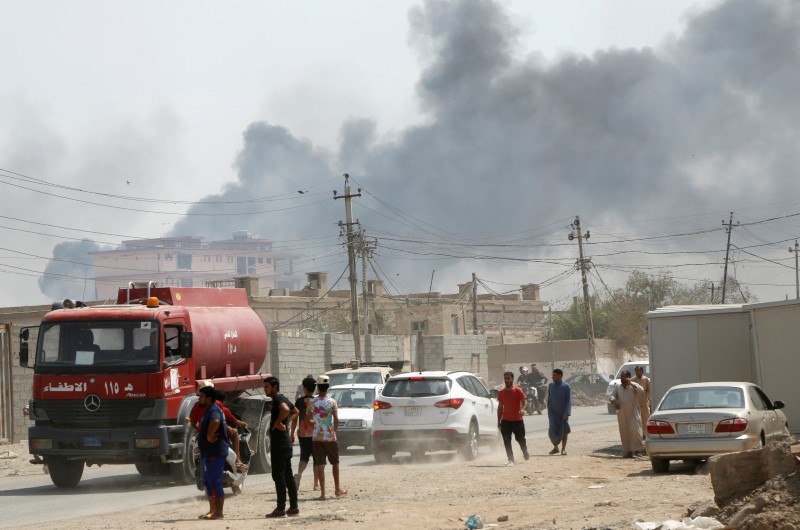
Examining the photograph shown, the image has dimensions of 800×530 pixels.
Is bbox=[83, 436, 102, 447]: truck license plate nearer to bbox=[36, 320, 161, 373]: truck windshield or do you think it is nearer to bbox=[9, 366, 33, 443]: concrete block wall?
bbox=[36, 320, 161, 373]: truck windshield

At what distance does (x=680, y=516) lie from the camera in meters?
12.9

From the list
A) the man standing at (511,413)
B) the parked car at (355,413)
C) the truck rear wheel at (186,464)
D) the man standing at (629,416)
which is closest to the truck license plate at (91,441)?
the truck rear wheel at (186,464)

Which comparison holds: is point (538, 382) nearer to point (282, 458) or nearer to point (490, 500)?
point (490, 500)

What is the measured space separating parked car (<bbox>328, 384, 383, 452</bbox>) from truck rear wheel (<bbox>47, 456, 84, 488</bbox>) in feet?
21.9

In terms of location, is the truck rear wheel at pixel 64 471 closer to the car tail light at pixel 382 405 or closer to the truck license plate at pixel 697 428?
the car tail light at pixel 382 405

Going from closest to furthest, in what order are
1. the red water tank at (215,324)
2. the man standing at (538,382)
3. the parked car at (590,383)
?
1. the red water tank at (215,324)
2. the man standing at (538,382)
3. the parked car at (590,383)

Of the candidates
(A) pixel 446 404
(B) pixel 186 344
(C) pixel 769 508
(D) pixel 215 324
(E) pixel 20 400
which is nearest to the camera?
(C) pixel 769 508

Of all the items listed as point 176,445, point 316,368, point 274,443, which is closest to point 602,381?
point 316,368

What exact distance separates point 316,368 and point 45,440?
78.3 ft

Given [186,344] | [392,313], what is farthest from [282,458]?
[392,313]

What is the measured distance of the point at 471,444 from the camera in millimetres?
22703

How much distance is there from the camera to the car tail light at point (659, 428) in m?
18.3

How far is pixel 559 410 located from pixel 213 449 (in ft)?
35.1

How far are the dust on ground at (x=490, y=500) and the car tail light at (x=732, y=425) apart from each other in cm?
79
